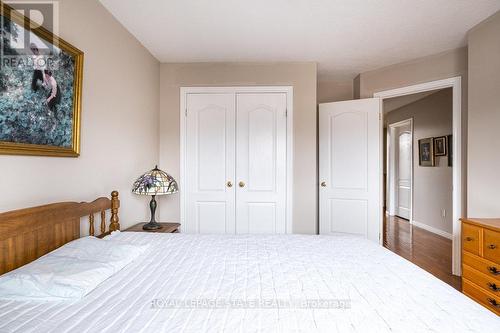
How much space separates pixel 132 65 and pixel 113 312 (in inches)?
91.2

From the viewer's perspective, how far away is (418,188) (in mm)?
5035

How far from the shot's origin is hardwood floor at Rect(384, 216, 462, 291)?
2.91 metres

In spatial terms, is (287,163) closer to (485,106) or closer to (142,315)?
(485,106)

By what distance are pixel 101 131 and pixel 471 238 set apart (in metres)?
3.06

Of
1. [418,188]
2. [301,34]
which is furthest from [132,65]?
[418,188]

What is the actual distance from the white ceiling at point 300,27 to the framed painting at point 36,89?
0.79 m

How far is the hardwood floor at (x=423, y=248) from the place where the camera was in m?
2.91

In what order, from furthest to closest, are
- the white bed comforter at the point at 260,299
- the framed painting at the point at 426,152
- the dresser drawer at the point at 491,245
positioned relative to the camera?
the framed painting at the point at 426,152, the dresser drawer at the point at 491,245, the white bed comforter at the point at 260,299

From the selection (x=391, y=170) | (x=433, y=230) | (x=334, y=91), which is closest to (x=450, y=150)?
(x=433, y=230)

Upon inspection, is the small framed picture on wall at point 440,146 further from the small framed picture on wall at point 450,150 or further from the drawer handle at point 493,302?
the drawer handle at point 493,302

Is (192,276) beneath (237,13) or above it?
beneath

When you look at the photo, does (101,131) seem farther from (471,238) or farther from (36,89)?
(471,238)

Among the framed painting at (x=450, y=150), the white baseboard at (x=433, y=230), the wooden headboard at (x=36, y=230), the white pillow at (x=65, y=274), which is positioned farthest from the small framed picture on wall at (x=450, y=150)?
the wooden headboard at (x=36, y=230)

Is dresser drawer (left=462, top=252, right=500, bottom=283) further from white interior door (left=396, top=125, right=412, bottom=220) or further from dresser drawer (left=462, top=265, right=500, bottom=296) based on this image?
white interior door (left=396, top=125, right=412, bottom=220)
